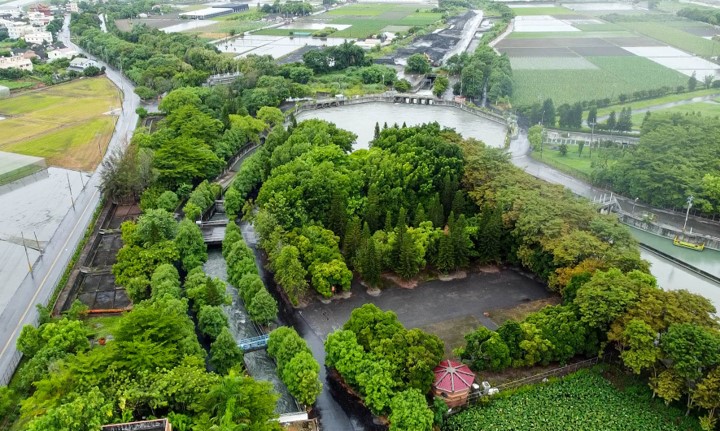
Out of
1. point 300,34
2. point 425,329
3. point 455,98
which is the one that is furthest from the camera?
point 300,34

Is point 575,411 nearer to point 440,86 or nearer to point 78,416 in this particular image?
point 78,416

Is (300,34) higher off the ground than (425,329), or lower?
higher

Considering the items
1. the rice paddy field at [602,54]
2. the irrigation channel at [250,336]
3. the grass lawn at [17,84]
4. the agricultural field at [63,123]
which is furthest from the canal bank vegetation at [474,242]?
the grass lawn at [17,84]

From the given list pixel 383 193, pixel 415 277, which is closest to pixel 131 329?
pixel 415 277

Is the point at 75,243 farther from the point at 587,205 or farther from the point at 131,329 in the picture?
the point at 587,205

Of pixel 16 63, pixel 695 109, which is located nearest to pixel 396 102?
pixel 695 109

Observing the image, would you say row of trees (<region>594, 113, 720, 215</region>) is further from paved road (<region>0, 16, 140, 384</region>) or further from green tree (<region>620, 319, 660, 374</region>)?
paved road (<region>0, 16, 140, 384</region>)
